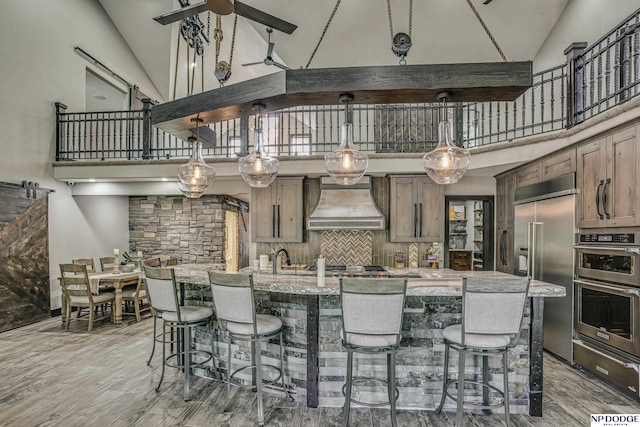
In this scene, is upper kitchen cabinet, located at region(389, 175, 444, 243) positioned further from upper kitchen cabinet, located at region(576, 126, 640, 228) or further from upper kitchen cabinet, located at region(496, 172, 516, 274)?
upper kitchen cabinet, located at region(576, 126, 640, 228)

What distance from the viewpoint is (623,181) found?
3.20 metres

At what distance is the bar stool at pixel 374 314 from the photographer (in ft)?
8.08

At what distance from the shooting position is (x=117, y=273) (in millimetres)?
5953

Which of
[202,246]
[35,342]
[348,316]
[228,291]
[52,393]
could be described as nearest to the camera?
[348,316]

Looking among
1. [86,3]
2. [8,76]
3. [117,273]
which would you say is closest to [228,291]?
[117,273]

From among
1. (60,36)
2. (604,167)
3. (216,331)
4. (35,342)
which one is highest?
(60,36)

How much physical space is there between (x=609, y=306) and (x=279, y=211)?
4424mm

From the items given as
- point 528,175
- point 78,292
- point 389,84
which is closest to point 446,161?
point 389,84

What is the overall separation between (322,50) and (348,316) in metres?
5.90

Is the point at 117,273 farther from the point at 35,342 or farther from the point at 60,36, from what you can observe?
the point at 60,36

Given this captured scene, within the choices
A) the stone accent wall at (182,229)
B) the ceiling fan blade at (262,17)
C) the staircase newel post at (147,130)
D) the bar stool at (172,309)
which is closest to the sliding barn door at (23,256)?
the staircase newel post at (147,130)

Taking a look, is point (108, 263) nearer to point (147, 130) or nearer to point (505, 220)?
point (147, 130)

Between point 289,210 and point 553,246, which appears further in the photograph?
point 289,210

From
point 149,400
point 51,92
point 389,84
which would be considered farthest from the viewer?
point 51,92
